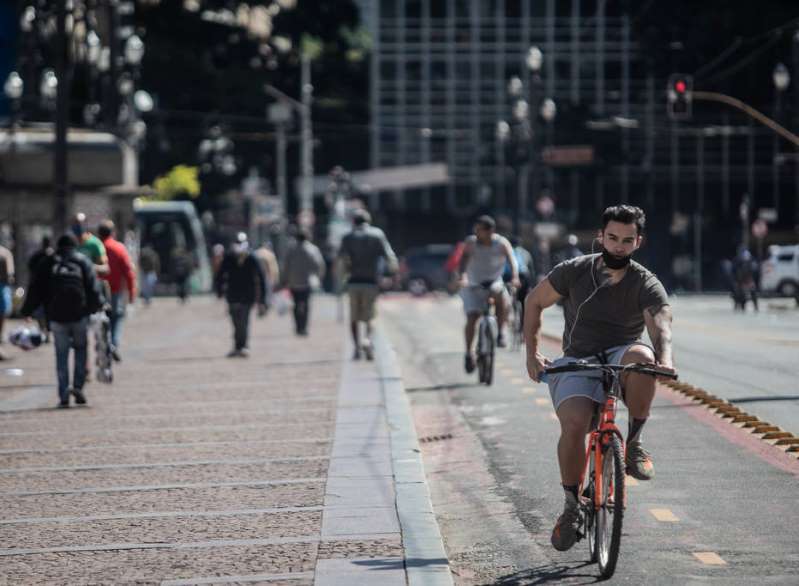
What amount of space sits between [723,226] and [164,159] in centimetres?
2239

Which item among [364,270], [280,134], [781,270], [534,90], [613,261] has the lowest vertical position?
[781,270]

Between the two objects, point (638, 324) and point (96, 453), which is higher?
point (638, 324)

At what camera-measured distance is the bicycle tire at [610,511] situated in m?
7.17

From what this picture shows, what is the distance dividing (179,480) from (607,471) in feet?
13.1

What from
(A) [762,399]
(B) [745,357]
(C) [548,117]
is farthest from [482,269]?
(C) [548,117]

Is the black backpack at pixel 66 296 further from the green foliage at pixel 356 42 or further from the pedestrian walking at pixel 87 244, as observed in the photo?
the green foliage at pixel 356 42

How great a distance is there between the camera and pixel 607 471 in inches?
291

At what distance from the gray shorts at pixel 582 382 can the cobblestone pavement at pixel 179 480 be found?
97 centimetres

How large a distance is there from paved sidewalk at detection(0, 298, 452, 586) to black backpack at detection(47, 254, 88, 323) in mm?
828

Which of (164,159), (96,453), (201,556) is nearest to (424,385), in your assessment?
(96,453)

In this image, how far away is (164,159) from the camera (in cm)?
6919

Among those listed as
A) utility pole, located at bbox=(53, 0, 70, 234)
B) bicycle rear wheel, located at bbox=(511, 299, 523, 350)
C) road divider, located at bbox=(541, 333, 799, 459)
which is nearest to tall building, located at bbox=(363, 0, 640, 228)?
utility pole, located at bbox=(53, 0, 70, 234)

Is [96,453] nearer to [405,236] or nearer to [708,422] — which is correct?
[708,422]

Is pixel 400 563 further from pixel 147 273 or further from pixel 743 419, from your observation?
pixel 147 273
